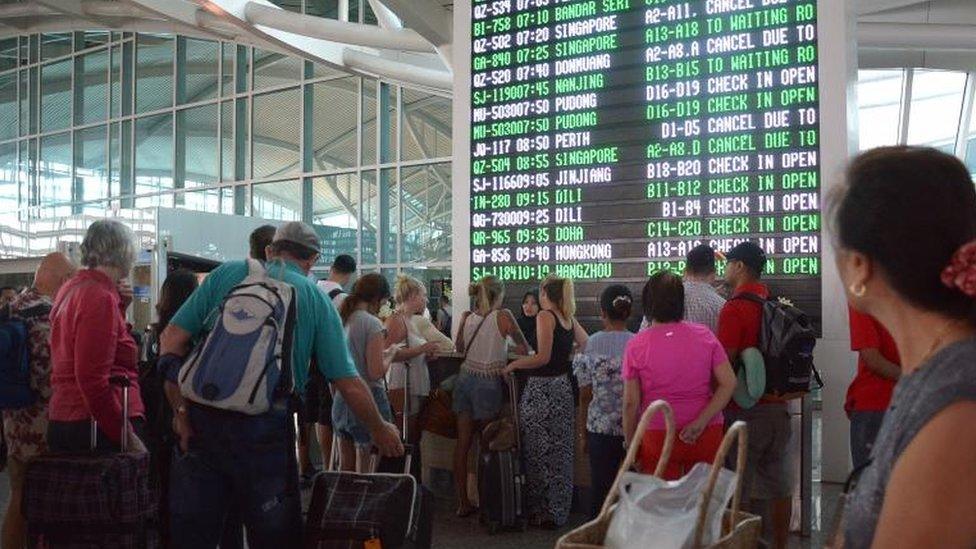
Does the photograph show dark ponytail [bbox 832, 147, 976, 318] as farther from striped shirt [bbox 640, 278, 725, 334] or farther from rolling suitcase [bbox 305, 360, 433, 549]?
striped shirt [bbox 640, 278, 725, 334]

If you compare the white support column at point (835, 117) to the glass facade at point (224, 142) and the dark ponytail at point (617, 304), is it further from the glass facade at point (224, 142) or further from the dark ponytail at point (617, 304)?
the glass facade at point (224, 142)

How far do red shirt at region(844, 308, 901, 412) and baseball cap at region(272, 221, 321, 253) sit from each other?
2.30m

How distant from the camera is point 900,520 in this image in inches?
49.1

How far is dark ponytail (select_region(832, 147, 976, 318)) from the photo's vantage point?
1311 millimetres

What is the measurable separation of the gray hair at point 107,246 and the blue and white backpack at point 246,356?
1.02 m

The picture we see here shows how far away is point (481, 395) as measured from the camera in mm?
6551

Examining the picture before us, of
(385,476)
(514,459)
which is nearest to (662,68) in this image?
(514,459)

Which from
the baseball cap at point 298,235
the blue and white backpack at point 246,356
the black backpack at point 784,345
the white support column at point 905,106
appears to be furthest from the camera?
the white support column at point 905,106

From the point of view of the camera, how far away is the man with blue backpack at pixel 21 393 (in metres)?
4.40

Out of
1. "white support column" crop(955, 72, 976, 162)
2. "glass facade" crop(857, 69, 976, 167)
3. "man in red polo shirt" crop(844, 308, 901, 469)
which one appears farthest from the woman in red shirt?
"white support column" crop(955, 72, 976, 162)

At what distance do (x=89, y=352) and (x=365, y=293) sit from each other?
229cm

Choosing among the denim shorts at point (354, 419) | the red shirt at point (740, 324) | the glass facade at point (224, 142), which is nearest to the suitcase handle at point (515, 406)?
the denim shorts at point (354, 419)

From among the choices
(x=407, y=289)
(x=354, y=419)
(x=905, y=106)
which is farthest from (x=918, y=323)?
(x=905, y=106)

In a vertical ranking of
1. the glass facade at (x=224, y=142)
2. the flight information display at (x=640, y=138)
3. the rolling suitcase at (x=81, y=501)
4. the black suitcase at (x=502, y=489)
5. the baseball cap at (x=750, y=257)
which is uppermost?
the glass facade at (x=224, y=142)
